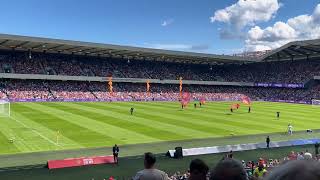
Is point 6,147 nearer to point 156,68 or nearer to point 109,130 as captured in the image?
point 109,130

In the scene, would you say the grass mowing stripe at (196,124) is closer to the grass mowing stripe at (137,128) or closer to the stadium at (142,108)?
the stadium at (142,108)

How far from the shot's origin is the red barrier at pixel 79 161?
25328 millimetres

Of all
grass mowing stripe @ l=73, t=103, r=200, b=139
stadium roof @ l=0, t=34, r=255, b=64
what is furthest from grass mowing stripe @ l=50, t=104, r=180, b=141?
stadium roof @ l=0, t=34, r=255, b=64

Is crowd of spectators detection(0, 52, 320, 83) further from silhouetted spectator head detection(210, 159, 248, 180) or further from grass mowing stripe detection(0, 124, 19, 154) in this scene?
silhouetted spectator head detection(210, 159, 248, 180)

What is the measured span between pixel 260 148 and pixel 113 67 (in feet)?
251

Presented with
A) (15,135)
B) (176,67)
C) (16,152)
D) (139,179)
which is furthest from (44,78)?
(139,179)

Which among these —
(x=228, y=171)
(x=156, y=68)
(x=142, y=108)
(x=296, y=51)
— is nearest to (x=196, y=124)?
(x=142, y=108)

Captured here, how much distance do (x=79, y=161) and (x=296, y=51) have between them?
89.0 m

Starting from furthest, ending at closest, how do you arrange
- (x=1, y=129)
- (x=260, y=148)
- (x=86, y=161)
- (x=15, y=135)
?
(x=1, y=129) < (x=15, y=135) < (x=260, y=148) < (x=86, y=161)

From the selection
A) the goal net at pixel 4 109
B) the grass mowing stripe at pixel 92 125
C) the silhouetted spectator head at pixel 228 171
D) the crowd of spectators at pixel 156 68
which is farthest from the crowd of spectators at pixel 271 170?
the crowd of spectators at pixel 156 68

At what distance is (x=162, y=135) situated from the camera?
1502 inches

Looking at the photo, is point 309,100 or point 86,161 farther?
point 309,100

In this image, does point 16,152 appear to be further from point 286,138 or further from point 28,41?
point 28,41

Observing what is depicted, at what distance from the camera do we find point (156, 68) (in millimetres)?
113125
